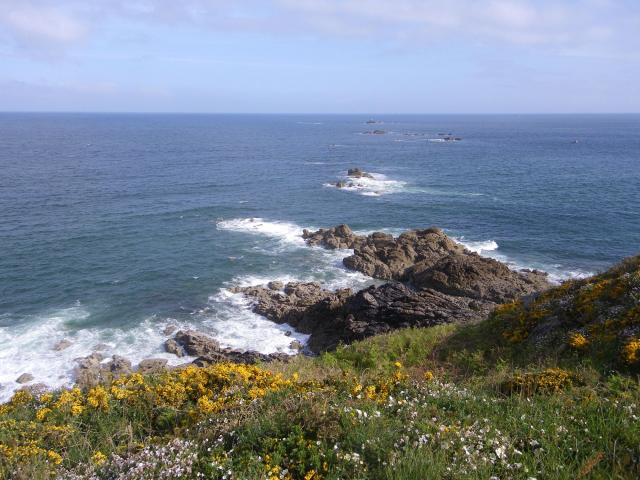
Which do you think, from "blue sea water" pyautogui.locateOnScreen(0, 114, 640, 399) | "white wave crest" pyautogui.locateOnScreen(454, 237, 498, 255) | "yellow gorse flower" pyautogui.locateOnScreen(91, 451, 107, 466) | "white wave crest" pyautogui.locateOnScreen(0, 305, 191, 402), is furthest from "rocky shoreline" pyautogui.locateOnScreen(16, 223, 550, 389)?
"yellow gorse flower" pyautogui.locateOnScreen(91, 451, 107, 466)

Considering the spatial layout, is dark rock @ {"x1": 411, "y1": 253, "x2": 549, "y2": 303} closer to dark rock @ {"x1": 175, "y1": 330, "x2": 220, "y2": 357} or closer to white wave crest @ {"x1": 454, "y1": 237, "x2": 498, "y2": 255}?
white wave crest @ {"x1": 454, "y1": 237, "x2": 498, "y2": 255}

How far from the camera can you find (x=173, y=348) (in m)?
28.2

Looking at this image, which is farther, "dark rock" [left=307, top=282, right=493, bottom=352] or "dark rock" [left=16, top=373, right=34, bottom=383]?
"dark rock" [left=307, top=282, right=493, bottom=352]

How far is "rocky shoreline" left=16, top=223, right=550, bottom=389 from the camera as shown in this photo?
2652 cm

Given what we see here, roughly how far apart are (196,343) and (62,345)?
310 inches

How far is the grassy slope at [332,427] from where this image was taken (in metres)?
6.47

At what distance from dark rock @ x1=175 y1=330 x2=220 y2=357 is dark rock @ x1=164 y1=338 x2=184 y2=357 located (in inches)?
12.3

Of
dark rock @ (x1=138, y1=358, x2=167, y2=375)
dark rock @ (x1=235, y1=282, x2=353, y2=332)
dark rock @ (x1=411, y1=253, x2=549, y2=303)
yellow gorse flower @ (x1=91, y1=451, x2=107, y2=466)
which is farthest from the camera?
dark rock @ (x1=411, y1=253, x2=549, y2=303)

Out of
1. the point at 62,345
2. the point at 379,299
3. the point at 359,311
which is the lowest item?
the point at 62,345

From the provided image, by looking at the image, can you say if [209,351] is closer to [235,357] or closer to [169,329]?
[235,357]

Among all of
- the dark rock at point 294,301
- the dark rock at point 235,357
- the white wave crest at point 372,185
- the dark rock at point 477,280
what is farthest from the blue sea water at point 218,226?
the dark rock at point 477,280

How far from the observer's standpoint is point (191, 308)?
3394 cm

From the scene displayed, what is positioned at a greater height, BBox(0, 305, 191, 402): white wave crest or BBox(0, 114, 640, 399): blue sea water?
BBox(0, 114, 640, 399): blue sea water

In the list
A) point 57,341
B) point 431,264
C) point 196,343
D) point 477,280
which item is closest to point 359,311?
point 196,343
